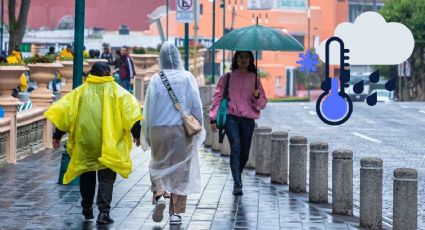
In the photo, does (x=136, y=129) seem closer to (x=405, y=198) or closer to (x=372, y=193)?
(x=372, y=193)

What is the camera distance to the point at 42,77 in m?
22.6

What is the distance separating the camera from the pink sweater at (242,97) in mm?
14797

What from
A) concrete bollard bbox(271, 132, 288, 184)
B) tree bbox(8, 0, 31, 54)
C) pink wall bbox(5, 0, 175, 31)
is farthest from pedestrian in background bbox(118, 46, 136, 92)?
pink wall bbox(5, 0, 175, 31)

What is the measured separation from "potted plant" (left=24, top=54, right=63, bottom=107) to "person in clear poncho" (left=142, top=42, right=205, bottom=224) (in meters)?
10.2

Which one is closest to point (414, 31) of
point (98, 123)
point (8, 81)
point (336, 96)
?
point (336, 96)

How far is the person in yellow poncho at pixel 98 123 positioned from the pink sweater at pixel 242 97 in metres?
2.77

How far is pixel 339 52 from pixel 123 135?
389 inches

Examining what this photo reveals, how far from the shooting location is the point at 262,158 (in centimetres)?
1727

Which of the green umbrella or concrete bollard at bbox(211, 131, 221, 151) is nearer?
the green umbrella

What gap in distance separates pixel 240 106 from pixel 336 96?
11.1m

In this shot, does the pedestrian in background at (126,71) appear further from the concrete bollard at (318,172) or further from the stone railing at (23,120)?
the concrete bollard at (318,172)

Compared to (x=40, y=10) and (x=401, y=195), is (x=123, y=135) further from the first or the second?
(x=40, y=10)

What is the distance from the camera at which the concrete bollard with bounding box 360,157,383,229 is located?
485 inches

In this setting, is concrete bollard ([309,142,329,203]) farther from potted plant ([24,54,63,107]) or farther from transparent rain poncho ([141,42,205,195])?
potted plant ([24,54,63,107])
